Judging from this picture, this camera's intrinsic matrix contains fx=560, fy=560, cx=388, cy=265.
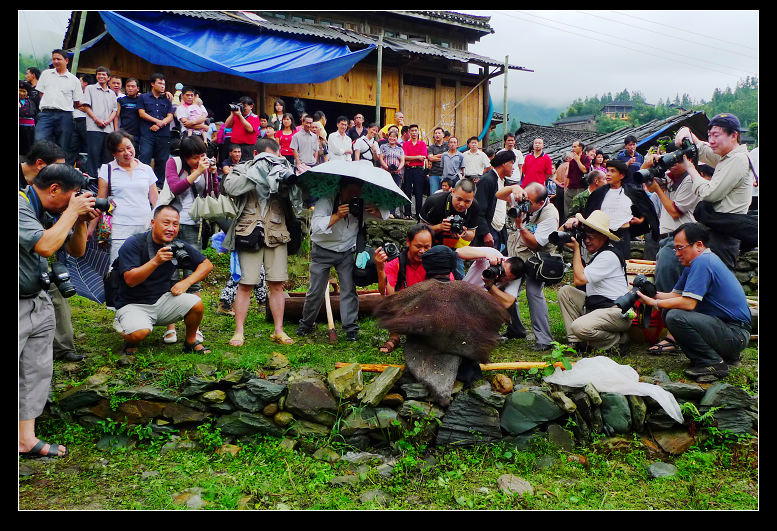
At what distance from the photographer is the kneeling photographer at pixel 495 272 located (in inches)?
205

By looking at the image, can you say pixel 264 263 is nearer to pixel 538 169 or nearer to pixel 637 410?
pixel 637 410

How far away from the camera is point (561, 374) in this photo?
462cm

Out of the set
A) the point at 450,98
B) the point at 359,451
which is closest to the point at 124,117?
the point at 359,451

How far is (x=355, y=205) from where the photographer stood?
17.3 ft

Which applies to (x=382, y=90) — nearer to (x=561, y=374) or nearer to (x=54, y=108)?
(x=54, y=108)

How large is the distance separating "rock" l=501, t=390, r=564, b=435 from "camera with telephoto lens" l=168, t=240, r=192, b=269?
295 cm

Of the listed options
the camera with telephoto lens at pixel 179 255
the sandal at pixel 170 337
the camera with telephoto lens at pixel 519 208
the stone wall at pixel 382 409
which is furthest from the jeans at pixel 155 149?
the camera with telephoto lens at pixel 519 208

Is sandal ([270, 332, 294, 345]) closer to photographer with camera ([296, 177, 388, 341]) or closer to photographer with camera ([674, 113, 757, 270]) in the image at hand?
photographer with camera ([296, 177, 388, 341])

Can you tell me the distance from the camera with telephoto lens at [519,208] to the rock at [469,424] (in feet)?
6.74

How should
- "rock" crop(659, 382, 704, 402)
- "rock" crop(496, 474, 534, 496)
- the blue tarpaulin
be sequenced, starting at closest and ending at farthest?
"rock" crop(496, 474, 534, 496) → "rock" crop(659, 382, 704, 402) → the blue tarpaulin

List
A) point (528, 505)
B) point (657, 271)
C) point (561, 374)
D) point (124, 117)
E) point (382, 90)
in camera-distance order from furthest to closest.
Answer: point (382, 90) < point (124, 117) < point (657, 271) < point (561, 374) < point (528, 505)

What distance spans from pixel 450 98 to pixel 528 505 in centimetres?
1320

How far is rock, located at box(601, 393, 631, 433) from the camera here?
4434 mm

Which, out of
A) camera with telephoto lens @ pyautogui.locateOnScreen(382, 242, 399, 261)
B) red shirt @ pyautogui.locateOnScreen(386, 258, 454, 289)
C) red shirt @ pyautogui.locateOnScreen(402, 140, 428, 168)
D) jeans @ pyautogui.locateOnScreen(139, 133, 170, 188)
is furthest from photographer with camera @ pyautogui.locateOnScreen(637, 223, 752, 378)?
jeans @ pyautogui.locateOnScreen(139, 133, 170, 188)
